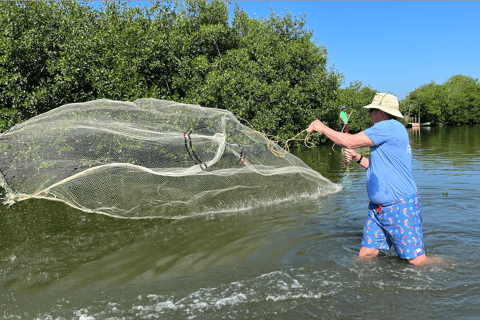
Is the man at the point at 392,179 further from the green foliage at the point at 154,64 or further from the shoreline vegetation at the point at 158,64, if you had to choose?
the green foliage at the point at 154,64

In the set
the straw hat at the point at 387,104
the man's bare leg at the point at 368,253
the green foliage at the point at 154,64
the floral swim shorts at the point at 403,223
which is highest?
the green foliage at the point at 154,64

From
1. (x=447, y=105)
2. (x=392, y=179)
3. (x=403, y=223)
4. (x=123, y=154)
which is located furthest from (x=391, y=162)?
(x=447, y=105)

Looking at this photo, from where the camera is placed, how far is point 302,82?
93.8 ft

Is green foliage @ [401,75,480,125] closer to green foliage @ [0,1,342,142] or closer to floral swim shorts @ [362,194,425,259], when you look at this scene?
green foliage @ [0,1,342,142]

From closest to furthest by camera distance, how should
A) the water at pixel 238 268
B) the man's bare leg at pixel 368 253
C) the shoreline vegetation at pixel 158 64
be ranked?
the water at pixel 238 268
the man's bare leg at pixel 368 253
the shoreline vegetation at pixel 158 64

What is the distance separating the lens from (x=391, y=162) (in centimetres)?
424

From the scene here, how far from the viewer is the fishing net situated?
6.44 meters

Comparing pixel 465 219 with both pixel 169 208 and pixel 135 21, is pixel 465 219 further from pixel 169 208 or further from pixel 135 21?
pixel 135 21

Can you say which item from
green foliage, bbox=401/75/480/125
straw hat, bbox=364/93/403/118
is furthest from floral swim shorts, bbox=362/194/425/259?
green foliage, bbox=401/75/480/125

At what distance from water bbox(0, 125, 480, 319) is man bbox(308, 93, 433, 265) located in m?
0.51

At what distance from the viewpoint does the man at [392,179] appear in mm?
4172

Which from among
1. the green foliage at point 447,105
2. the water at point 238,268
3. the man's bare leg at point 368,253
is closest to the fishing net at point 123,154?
the water at point 238,268

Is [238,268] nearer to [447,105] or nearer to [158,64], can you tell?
[158,64]

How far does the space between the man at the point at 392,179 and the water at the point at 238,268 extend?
0.51 meters
